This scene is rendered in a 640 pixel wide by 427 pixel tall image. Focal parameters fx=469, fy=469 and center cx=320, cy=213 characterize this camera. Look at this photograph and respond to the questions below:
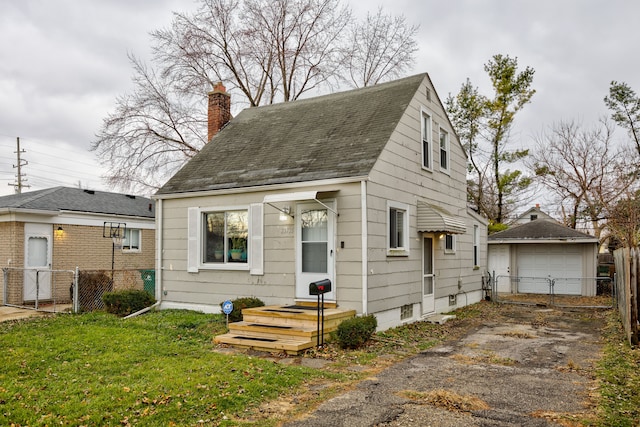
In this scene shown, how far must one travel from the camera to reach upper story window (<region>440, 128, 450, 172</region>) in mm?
14152

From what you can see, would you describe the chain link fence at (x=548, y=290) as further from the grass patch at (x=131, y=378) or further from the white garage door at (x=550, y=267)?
the grass patch at (x=131, y=378)

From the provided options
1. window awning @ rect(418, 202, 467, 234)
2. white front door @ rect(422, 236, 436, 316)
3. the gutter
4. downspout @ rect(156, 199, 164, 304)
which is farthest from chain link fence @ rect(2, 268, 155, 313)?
window awning @ rect(418, 202, 467, 234)

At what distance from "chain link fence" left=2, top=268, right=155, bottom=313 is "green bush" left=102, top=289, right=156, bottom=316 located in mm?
926

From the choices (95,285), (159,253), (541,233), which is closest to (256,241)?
(159,253)

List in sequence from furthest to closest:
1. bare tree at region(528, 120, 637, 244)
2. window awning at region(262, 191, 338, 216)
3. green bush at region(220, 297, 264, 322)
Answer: bare tree at region(528, 120, 637, 244), green bush at region(220, 297, 264, 322), window awning at region(262, 191, 338, 216)

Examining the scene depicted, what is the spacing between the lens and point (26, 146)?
41.2 metres

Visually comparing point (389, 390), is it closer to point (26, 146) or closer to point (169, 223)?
point (169, 223)

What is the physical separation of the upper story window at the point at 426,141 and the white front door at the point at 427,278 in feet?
6.92

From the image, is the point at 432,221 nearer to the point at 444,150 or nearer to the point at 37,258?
the point at 444,150

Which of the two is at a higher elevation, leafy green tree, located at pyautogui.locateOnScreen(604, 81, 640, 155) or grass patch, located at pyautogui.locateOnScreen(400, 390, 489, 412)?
leafy green tree, located at pyautogui.locateOnScreen(604, 81, 640, 155)

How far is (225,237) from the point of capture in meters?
11.7

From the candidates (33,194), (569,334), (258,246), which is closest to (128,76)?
(33,194)

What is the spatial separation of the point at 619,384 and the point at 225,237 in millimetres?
8547

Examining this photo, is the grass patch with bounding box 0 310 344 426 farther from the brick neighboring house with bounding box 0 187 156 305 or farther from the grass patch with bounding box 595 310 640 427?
the brick neighboring house with bounding box 0 187 156 305
